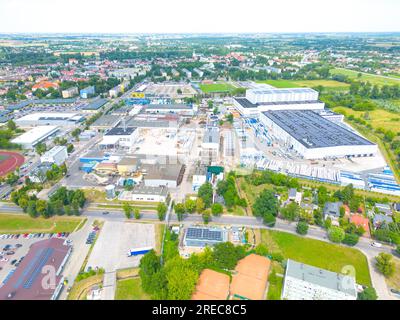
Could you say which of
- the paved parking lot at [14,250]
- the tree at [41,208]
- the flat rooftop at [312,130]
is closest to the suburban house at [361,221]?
the flat rooftop at [312,130]

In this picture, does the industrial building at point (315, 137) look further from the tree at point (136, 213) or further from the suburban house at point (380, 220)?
the tree at point (136, 213)

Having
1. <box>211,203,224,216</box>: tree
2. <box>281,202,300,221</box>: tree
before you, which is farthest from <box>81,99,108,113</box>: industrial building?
<box>281,202,300,221</box>: tree

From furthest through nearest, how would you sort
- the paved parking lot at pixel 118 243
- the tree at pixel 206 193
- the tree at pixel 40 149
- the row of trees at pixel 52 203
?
the tree at pixel 40 149, the tree at pixel 206 193, the row of trees at pixel 52 203, the paved parking lot at pixel 118 243

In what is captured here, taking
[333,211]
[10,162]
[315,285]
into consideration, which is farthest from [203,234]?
[10,162]

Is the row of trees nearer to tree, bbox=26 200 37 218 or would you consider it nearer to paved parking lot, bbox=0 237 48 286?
tree, bbox=26 200 37 218

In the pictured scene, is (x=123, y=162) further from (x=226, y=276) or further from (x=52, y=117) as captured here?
(x=52, y=117)

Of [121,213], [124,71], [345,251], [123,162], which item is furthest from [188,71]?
[345,251]
